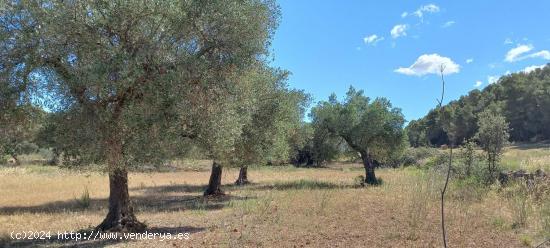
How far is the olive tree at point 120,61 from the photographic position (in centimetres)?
1039

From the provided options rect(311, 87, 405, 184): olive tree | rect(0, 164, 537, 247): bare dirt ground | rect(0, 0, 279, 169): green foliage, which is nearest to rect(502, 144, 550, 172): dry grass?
rect(311, 87, 405, 184): olive tree

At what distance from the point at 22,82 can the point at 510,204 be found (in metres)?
14.5

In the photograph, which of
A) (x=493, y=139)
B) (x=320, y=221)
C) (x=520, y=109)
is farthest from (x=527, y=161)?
(x=520, y=109)

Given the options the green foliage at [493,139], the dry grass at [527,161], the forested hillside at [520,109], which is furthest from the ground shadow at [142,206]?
the forested hillside at [520,109]

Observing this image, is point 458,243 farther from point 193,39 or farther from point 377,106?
point 377,106

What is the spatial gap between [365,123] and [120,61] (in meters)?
24.3

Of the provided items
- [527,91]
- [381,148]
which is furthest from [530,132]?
[381,148]

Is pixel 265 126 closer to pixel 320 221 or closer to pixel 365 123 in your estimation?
pixel 320 221

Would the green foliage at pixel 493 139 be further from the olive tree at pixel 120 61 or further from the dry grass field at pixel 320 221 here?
the olive tree at pixel 120 61

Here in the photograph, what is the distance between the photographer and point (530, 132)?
8888 cm

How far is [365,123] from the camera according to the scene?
106ft

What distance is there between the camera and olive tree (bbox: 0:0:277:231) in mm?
10391

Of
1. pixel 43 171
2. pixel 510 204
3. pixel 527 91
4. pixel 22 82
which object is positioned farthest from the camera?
pixel 527 91

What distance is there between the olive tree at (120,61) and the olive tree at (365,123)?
21.2m
